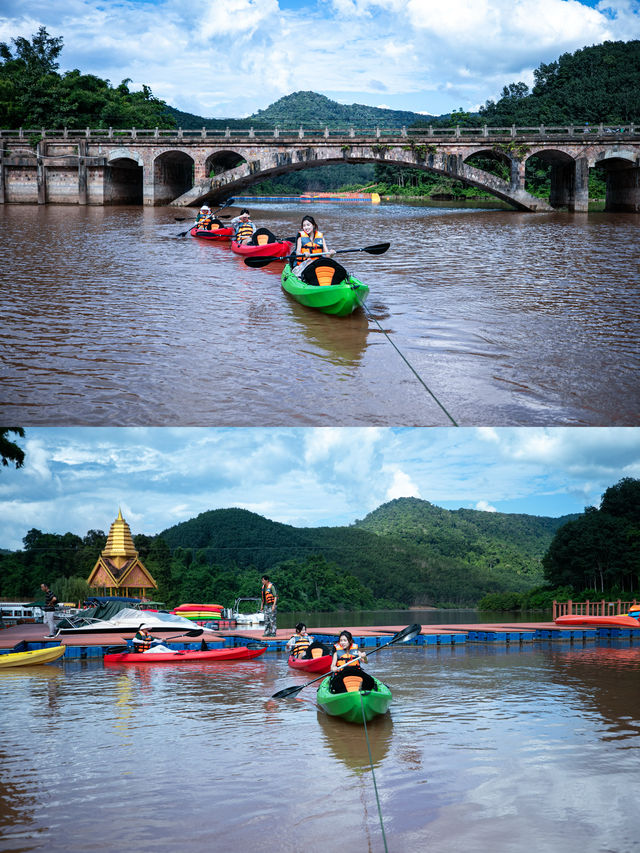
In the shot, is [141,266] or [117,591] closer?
[141,266]

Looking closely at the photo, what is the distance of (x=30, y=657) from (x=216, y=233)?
18136 mm

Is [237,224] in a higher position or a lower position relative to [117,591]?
higher

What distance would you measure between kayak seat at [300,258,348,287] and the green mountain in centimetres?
1442

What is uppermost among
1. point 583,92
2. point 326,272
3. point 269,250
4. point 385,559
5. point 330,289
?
point 583,92

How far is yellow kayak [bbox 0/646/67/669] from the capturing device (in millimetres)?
13117

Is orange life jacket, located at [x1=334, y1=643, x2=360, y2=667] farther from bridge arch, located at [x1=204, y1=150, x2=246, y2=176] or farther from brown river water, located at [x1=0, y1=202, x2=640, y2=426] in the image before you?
bridge arch, located at [x1=204, y1=150, x2=246, y2=176]

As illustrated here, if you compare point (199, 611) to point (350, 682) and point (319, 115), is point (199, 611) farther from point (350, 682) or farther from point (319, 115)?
point (319, 115)

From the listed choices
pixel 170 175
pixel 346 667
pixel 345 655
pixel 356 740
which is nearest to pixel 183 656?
pixel 345 655

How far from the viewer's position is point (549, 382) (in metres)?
10.8

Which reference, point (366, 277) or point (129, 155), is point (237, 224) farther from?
point (129, 155)

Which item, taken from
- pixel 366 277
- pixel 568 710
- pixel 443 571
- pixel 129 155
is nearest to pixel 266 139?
pixel 129 155

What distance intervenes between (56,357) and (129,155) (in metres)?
40.5

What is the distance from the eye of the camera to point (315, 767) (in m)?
7.12

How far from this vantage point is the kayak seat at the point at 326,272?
1474cm
